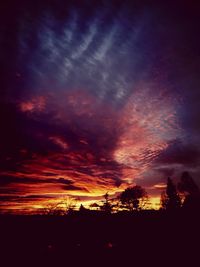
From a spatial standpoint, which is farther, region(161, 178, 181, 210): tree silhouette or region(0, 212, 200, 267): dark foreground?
region(161, 178, 181, 210): tree silhouette

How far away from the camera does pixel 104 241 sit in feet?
90.4

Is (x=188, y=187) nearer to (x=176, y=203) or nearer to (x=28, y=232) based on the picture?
(x=176, y=203)

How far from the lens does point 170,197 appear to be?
212 feet

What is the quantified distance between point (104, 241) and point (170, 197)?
43728mm

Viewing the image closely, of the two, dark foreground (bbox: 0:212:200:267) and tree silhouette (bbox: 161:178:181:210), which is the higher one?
tree silhouette (bbox: 161:178:181:210)

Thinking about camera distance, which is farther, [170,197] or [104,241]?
[170,197]

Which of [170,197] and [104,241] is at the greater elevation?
[170,197]

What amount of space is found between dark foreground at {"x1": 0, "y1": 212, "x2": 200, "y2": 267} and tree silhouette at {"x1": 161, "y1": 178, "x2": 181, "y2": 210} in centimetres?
3087

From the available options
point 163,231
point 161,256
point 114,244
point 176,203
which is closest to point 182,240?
point 163,231

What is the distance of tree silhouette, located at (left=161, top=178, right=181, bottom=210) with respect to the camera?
2487 inches

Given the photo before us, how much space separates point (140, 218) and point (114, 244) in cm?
1004

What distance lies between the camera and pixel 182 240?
25219 millimetres

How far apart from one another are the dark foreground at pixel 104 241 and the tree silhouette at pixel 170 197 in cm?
3087

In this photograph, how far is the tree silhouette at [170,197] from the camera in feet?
207
